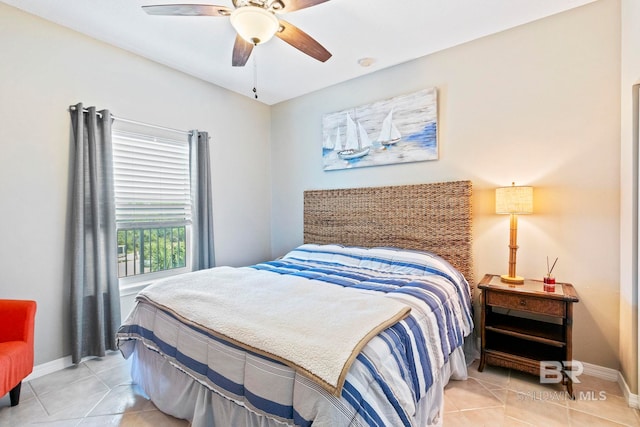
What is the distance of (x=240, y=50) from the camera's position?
218 cm

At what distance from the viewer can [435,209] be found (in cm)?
281

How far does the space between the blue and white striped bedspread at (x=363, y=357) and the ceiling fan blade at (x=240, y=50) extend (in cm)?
174

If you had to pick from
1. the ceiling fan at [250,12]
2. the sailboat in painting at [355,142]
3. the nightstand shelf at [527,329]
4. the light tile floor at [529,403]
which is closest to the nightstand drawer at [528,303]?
the nightstand shelf at [527,329]

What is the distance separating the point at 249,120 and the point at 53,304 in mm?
2811

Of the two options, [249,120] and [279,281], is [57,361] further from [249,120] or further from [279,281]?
[249,120]

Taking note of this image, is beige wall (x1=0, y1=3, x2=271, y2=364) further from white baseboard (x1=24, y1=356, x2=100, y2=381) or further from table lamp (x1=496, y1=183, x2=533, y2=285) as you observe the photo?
table lamp (x1=496, y1=183, x2=533, y2=285)

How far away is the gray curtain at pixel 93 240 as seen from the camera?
241 centimetres

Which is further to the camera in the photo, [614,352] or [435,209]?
[435,209]

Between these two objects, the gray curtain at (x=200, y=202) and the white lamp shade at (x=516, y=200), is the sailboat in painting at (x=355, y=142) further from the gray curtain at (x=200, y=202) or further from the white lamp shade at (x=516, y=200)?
the gray curtain at (x=200, y=202)

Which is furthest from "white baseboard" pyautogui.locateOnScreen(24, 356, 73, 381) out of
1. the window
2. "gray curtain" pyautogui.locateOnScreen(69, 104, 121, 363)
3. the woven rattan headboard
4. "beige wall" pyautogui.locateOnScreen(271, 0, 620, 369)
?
"beige wall" pyautogui.locateOnScreen(271, 0, 620, 369)

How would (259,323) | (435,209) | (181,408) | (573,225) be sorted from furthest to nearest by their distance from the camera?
(435,209) → (573,225) → (181,408) → (259,323)

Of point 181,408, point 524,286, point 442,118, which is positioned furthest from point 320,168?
point 181,408

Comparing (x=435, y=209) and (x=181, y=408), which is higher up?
(x=435, y=209)

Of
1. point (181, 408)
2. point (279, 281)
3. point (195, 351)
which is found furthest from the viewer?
point (279, 281)
